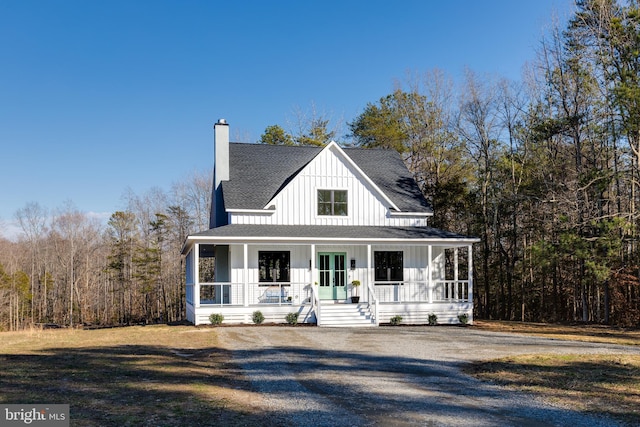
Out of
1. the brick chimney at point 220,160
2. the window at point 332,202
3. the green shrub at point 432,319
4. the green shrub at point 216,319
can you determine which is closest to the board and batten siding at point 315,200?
the window at point 332,202

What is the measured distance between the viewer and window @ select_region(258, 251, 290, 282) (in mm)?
21234

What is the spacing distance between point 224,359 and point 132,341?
14.3 feet

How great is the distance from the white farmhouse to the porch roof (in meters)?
0.04

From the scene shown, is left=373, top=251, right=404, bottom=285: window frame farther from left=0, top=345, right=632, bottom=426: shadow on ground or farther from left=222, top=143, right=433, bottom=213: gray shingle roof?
left=0, top=345, right=632, bottom=426: shadow on ground

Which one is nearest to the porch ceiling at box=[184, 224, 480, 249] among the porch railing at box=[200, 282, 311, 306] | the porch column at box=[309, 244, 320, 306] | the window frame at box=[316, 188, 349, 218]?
the porch column at box=[309, 244, 320, 306]

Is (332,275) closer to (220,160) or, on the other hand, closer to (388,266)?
(388,266)

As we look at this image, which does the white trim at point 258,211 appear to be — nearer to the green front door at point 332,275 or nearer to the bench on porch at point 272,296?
the green front door at point 332,275

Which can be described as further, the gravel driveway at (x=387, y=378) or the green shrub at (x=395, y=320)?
the green shrub at (x=395, y=320)

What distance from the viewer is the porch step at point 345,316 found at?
19562 mm

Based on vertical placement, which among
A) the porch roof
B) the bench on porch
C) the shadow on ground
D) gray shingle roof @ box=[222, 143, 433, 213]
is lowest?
the shadow on ground

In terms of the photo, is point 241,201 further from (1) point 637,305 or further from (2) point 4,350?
(1) point 637,305

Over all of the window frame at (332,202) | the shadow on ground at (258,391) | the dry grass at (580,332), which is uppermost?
the window frame at (332,202)

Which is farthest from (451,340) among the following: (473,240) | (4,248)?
(4,248)

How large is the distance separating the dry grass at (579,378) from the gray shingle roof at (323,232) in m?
9.33
